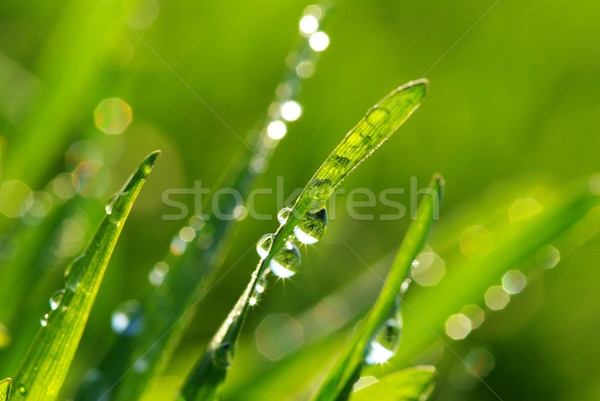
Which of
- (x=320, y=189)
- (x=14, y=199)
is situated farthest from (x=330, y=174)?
(x=14, y=199)

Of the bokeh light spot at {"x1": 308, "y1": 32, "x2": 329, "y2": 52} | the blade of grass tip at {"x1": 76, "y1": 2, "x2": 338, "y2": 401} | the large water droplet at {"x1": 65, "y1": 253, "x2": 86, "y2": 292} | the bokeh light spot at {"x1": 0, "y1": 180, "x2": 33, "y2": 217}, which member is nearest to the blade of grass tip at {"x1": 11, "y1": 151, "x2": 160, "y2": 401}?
the large water droplet at {"x1": 65, "y1": 253, "x2": 86, "y2": 292}

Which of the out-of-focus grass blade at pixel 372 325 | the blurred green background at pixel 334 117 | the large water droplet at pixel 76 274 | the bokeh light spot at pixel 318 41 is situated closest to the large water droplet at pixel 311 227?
the out-of-focus grass blade at pixel 372 325

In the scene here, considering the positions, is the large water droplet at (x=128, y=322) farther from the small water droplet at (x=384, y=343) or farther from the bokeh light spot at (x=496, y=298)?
the bokeh light spot at (x=496, y=298)

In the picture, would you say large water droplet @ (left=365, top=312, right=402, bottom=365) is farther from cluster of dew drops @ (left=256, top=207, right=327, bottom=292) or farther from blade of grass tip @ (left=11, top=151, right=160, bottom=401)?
blade of grass tip @ (left=11, top=151, right=160, bottom=401)

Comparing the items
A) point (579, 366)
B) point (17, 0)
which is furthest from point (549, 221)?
point (17, 0)

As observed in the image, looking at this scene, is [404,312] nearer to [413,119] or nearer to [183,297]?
[183,297]
